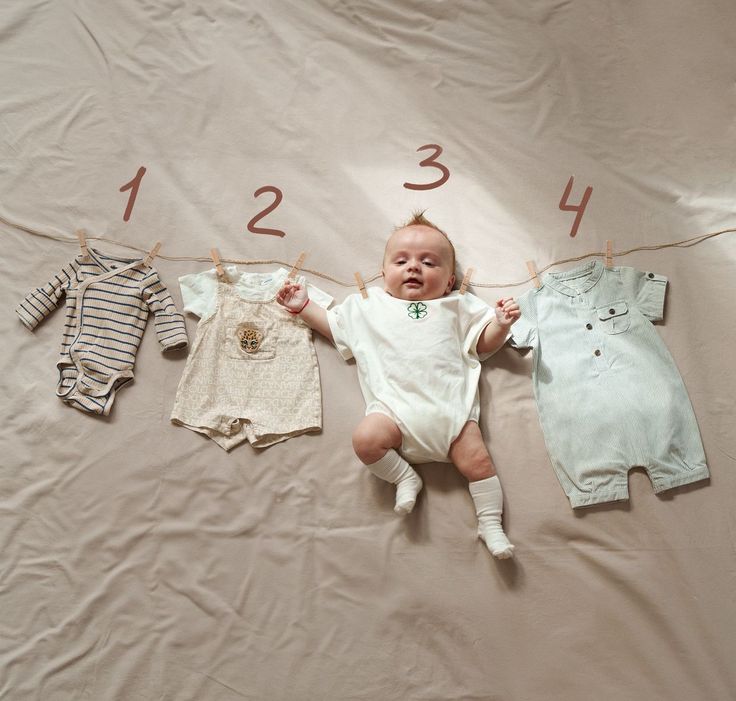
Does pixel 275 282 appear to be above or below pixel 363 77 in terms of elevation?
below

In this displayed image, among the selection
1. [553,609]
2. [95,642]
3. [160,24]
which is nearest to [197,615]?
[95,642]

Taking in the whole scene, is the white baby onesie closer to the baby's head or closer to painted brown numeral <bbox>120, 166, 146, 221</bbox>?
the baby's head

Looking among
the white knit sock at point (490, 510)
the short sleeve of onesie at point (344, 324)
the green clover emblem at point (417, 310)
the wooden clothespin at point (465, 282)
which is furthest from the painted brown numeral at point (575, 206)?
the white knit sock at point (490, 510)

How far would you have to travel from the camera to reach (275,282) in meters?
1.49

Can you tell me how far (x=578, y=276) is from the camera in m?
1.45

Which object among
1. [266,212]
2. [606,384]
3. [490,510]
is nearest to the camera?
[490,510]

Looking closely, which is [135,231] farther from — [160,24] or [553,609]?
[553,609]

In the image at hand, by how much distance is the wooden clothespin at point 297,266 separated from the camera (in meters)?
1.50

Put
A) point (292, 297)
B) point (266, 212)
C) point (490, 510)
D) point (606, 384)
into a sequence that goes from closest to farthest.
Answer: point (490, 510) → point (606, 384) → point (292, 297) → point (266, 212)

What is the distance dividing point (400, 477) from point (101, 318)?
73 centimetres

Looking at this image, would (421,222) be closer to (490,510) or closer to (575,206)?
(575,206)

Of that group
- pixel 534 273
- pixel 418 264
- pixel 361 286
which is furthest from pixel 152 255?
pixel 534 273

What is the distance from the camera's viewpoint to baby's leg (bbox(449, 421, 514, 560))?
1.22 metres

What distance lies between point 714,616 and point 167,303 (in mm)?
1223
